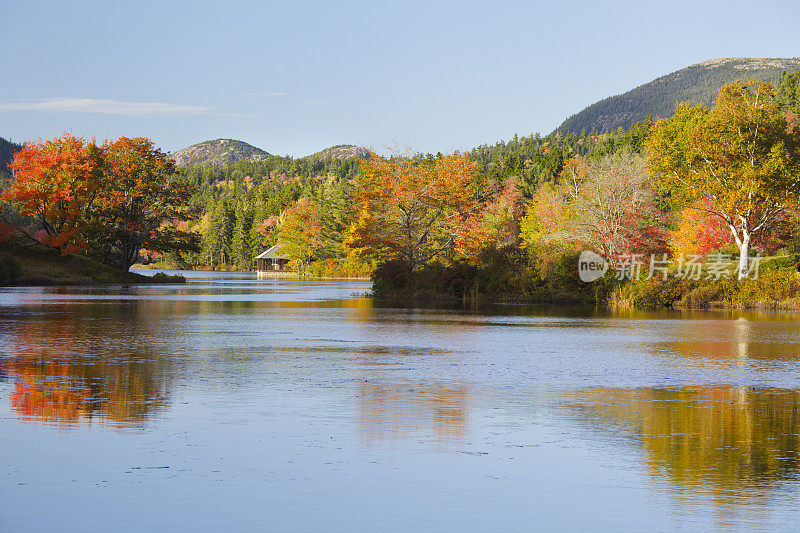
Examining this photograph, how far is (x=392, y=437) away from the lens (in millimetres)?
9336

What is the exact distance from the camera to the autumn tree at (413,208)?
52.1 m

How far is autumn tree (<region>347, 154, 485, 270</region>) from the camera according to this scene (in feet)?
171

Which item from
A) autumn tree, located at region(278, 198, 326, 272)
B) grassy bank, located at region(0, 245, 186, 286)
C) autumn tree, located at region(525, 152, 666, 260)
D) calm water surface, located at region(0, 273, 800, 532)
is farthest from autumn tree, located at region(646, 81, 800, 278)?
autumn tree, located at region(278, 198, 326, 272)

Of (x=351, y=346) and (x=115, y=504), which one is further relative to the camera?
(x=351, y=346)

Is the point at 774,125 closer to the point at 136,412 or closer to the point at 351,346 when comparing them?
the point at 351,346

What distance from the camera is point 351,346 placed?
65.6ft

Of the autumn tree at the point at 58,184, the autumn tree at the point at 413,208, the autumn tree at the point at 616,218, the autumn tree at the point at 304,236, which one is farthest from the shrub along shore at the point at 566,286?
the autumn tree at the point at 304,236

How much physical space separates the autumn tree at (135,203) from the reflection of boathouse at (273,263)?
1580 inches

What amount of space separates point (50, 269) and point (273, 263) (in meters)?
60.3

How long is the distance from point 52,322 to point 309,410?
54.7 ft

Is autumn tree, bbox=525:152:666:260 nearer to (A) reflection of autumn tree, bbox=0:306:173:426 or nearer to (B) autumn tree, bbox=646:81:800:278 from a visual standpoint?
(B) autumn tree, bbox=646:81:800:278

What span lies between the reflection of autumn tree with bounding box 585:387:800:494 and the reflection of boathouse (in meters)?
102

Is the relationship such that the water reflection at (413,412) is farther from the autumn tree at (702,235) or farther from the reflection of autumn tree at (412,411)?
the autumn tree at (702,235)

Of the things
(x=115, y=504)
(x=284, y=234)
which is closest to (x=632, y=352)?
(x=115, y=504)
